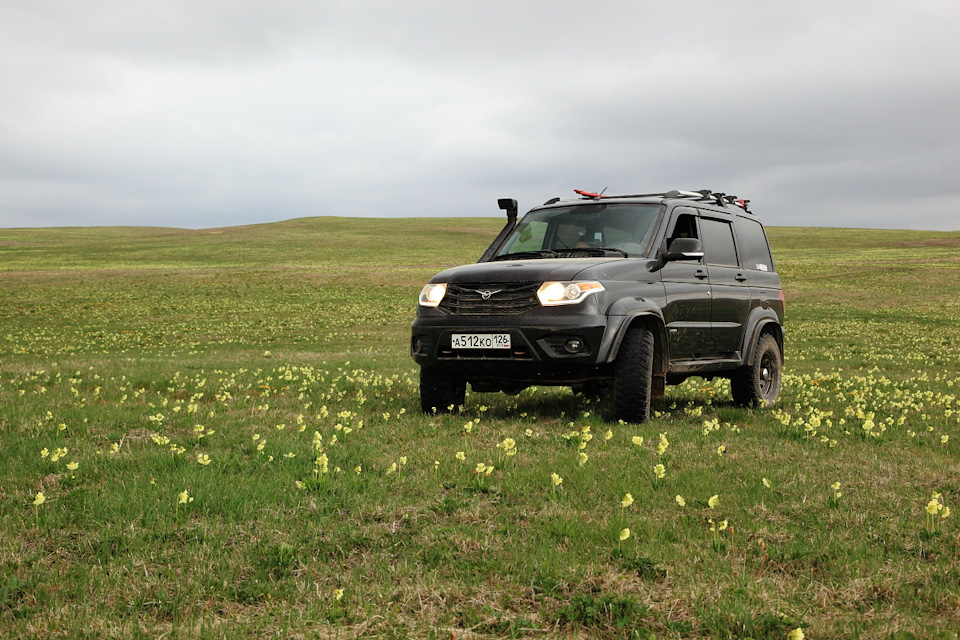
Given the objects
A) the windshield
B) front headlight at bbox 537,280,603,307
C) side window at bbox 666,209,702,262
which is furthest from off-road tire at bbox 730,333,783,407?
front headlight at bbox 537,280,603,307

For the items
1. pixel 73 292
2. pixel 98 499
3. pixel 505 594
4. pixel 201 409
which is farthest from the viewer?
pixel 73 292

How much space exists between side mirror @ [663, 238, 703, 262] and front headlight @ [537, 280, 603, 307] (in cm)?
119

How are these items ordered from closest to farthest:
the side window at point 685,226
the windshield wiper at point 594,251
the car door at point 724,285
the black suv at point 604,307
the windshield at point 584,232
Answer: the black suv at point 604,307, the windshield wiper at point 594,251, the windshield at point 584,232, the side window at point 685,226, the car door at point 724,285

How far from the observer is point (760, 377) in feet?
34.8

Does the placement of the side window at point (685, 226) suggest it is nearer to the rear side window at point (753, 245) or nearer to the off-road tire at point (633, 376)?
the rear side window at point (753, 245)

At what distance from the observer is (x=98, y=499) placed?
5.07m

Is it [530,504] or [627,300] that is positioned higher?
[627,300]

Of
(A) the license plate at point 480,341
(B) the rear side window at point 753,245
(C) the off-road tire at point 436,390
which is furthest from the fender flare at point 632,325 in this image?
(B) the rear side window at point 753,245

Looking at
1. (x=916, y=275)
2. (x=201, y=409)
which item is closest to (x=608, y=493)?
(x=201, y=409)

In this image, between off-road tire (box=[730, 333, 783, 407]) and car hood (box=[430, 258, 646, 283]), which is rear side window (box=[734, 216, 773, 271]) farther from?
car hood (box=[430, 258, 646, 283])

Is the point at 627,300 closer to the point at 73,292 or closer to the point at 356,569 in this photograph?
the point at 356,569

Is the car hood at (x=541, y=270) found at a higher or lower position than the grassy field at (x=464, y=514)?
higher

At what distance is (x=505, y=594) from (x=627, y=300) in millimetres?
4572

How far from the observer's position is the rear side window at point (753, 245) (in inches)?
421
